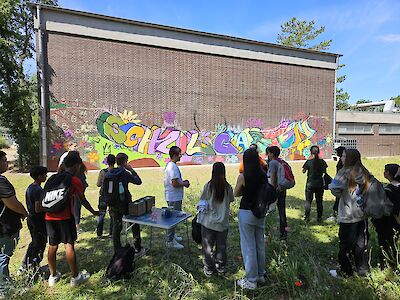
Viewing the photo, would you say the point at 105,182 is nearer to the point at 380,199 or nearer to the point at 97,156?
the point at 380,199

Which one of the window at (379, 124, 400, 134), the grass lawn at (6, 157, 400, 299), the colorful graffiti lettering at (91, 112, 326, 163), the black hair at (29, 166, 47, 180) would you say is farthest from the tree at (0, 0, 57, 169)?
the window at (379, 124, 400, 134)

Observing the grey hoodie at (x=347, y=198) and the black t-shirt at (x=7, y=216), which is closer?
the black t-shirt at (x=7, y=216)

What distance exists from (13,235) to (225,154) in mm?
17176

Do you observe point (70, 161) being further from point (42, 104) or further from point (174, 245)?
point (42, 104)

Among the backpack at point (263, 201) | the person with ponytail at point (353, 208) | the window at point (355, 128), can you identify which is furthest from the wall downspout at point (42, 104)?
the window at point (355, 128)

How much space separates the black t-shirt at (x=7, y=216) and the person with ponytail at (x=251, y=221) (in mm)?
2778

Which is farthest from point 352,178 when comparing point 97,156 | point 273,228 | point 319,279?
point 97,156

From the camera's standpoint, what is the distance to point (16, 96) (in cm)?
1519

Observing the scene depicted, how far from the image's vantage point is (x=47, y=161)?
1509 cm

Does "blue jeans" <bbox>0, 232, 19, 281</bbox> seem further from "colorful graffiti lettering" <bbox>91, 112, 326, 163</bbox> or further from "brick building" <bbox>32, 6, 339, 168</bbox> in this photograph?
"colorful graffiti lettering" <bbox>91, 112, 326, 163</bbox>

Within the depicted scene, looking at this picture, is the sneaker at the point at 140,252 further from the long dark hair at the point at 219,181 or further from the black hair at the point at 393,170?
the black hair at the point at 393,170

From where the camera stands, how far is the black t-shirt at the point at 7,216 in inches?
129

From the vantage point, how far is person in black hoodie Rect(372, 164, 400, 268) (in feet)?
11.8

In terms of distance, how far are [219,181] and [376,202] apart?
1.94 metres
